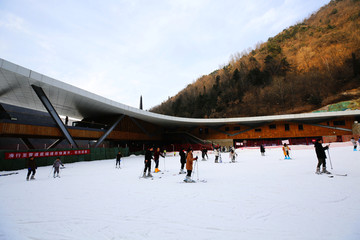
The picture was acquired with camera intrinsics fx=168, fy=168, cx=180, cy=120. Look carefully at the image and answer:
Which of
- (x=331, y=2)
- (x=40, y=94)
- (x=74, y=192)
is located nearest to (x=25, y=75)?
(x=40, y=94)

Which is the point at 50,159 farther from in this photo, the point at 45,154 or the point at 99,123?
the point at 99,123

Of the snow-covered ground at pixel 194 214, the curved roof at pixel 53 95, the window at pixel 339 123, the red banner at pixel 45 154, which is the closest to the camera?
the snow-covered ground at pixel 194 214

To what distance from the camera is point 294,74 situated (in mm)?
54688

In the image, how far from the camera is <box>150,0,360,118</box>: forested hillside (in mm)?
46875

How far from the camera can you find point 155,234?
274cm

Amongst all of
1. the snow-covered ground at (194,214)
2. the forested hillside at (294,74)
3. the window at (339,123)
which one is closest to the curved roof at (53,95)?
the window at (339,123)

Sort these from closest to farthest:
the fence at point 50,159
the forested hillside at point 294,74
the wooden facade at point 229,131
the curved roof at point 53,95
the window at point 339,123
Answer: the fence at point 50,159, the curved roof at point 53,95, the wooden facade at point 229,131, the window at point 339,123, the forested hillside at point 294,74

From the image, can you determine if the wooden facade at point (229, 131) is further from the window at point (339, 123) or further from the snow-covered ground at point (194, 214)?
the snow-covered ground at point (194, 214)

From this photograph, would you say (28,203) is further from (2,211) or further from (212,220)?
(212,220)

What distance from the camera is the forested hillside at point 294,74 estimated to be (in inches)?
1845

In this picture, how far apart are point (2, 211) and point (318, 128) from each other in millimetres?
42040

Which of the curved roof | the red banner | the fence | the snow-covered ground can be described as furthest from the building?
the snow-covered ground

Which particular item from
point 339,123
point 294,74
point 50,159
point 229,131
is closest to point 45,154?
point 50,159

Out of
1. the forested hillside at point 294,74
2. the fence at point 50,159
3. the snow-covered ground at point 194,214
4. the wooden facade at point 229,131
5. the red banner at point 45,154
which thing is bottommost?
the snow-covered ground at point 194,214
